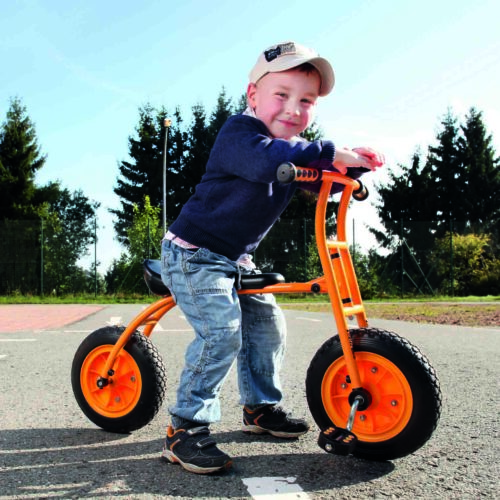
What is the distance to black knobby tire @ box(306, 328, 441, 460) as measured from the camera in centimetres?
225

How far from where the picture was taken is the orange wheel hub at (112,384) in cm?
288

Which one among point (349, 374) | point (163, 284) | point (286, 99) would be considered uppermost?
point (286, 99)

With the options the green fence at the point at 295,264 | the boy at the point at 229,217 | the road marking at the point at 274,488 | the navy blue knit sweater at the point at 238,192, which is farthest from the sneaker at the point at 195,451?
the green fence at the point at 295,264

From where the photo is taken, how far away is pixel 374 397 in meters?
2.35

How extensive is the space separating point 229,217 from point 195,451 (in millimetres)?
921

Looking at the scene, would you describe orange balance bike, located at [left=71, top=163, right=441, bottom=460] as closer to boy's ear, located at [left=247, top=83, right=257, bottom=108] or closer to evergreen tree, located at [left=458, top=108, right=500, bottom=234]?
boy's ear, located at [left=247, top=83, right=257, bottom=108]

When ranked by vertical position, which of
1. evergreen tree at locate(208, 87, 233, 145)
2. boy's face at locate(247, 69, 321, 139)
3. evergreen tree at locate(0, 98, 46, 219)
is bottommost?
boy's face at locate(247, 69, 321, 139)

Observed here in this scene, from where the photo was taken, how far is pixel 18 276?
22312mm

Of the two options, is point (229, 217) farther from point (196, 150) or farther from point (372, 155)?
point (196, 150)

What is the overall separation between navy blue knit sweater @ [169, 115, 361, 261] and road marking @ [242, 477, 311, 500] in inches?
35.8

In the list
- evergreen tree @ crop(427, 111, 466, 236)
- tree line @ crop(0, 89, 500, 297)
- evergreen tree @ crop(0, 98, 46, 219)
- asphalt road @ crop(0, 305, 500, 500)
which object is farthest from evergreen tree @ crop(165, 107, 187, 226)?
asphalt road @ crop(0, 305, 500, 500)

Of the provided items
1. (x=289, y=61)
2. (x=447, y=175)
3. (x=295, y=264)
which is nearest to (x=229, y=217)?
(x=289, y=61)

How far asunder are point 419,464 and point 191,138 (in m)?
40.4

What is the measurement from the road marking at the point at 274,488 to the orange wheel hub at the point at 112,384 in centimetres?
89
